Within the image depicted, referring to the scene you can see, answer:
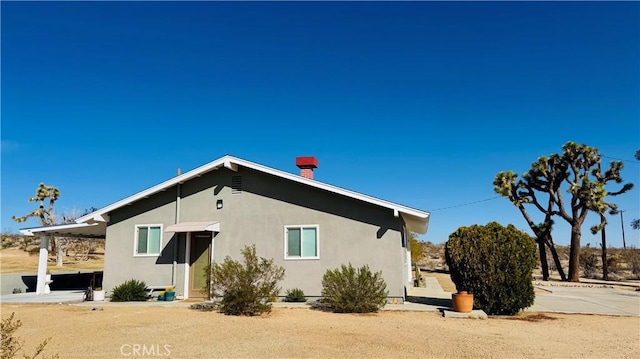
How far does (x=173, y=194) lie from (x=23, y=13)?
7.42 metres

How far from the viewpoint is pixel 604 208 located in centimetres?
2520

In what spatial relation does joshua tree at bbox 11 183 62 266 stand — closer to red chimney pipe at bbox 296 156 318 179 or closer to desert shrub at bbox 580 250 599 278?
red chimney pipe at bbox 296 156 318 179

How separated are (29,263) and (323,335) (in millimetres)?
35093

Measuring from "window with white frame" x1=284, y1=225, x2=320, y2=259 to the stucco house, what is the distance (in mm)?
32

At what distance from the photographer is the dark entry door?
14.8m

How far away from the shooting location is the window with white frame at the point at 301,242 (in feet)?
46.0

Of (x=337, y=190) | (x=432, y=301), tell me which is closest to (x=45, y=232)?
(x=337, y=190)

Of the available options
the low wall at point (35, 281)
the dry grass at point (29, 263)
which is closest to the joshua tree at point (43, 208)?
the dry grass at point (29, 263)

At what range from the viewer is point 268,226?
14438mm

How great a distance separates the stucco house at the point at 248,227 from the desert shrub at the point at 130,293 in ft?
1.89

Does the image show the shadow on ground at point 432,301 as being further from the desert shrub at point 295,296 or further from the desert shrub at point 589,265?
the desert shrub at point 589,265

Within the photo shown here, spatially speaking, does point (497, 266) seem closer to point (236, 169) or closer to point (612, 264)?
point (236, 169)

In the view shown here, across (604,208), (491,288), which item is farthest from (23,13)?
(604,208)

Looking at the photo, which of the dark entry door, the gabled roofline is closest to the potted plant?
the gabled roofline
